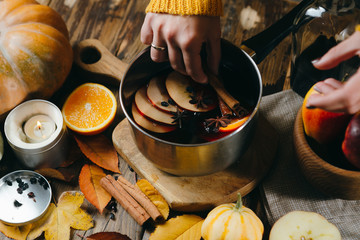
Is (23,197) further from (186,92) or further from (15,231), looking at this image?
(186,92)

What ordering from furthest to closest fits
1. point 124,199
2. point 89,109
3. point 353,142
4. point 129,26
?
point 129,26 → point 89,109 → point 124,199 → point 353,142

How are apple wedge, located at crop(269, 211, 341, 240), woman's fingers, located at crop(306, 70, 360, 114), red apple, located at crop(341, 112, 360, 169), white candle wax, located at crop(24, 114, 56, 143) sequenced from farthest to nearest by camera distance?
white candle wax, located at crop(24, 114, 56, 143), apple wedge, located at crop(269, 211, 341, 240), red apple, located at crop(341, 112, 360, 169), woman's fingers, located at crop(306, 70, 360, 114)

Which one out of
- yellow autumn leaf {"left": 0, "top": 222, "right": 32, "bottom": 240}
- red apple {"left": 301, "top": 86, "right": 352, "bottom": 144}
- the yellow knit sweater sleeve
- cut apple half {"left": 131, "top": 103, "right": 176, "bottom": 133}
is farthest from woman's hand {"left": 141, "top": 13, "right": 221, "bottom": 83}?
yellow autumn leaf {"left": 0, "top": 222, "right": 32, "bottom": 240}

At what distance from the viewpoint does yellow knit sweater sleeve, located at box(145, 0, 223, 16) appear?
2.55 ft

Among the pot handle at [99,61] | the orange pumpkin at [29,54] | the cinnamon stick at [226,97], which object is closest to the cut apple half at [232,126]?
the cinnamon stick at [226,97]

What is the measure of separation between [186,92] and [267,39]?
221mm

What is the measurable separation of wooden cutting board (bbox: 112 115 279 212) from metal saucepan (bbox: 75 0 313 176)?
49 mm

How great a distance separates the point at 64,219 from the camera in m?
0.90

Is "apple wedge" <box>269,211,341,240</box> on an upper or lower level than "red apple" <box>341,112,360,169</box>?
lower

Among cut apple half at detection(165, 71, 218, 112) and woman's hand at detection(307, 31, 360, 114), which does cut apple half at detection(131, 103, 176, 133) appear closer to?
cut apple half at detection(165, 71, 218, 112)

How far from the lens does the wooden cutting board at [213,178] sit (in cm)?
87

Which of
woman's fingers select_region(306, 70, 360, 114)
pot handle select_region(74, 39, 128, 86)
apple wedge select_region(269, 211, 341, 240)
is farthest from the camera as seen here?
pot handle select_region(74, 39, 128, 86)

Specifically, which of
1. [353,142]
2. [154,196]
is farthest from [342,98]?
[154,196]

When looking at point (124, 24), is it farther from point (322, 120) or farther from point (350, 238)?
point (350, 238)
